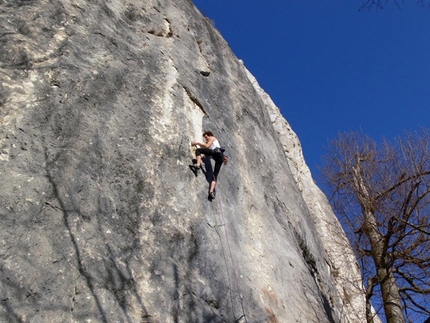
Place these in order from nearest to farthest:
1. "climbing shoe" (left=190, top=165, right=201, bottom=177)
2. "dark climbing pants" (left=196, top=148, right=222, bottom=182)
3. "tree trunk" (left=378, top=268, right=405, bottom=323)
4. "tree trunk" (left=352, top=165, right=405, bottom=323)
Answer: "climbing shoe" (left=190, top=165, right=201, bottom=177) → "dark climbing pants" (left=196, top=148, right=222, bottom=182) → "tree trunk" (left=378, top=268, right=405, bottom=323) → "tree trunk" (left=352, top=165, right=405, bottom=323)

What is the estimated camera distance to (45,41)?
6371 mm

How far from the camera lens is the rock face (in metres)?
4.71

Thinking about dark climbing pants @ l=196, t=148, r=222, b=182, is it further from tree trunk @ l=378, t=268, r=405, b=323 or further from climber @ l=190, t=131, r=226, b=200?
tree trunk @ l=378, t=268, r=405, b=323

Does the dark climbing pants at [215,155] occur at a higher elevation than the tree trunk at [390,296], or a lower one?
lower

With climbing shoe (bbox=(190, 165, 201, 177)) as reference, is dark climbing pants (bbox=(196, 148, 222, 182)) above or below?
above

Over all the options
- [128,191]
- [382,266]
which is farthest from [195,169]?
[382,266]

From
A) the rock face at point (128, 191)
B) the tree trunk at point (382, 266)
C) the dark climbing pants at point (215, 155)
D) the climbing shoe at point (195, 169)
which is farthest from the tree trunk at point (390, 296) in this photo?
the climbing shoe at point (195, 169)

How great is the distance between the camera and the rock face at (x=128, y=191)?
4.71 meters

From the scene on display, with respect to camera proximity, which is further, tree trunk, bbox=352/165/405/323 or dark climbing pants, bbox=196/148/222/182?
tree trunk, bbox=352/165/405/323

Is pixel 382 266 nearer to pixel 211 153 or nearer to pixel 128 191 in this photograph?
pixel 211 153

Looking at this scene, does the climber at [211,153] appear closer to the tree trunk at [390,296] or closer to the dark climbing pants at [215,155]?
the dark climbing pants at [215,155]

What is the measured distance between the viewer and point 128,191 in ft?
18.9

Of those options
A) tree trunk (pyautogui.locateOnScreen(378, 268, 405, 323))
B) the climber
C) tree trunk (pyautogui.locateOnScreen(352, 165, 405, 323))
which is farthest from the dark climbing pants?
tree trunk (pyautogui.locateOnScreen(378, 268, 405, 323))

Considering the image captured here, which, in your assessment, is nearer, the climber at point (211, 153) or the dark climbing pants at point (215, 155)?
the climber at point (211, 153)
